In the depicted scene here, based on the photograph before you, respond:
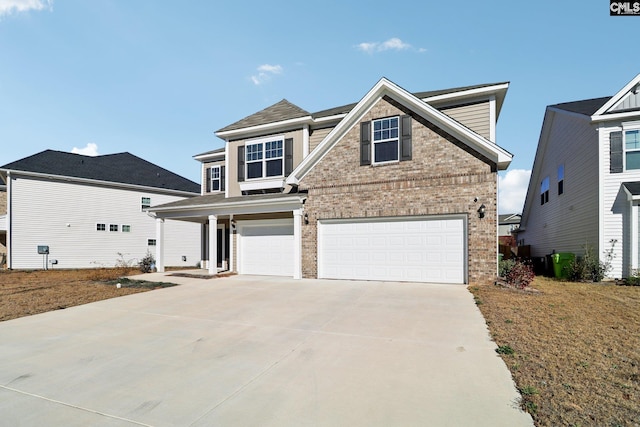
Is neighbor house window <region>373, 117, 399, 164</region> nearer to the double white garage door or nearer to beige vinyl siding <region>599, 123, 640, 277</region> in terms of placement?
the double white garage door

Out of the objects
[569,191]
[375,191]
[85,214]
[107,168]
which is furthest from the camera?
[107,168]

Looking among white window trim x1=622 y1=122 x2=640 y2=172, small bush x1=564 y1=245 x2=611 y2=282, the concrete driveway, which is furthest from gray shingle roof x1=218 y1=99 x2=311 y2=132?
small bush x1=564 y1=245 x2=611 y2=282

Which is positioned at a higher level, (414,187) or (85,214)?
(414,187)

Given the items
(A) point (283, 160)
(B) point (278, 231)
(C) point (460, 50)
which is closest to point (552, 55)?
(C) point (460, 50)

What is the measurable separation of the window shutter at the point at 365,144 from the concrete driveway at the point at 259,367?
5.76m

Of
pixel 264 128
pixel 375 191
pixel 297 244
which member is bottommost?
pixel 297 244

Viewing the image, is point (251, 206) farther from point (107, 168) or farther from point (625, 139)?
point (107, 168)

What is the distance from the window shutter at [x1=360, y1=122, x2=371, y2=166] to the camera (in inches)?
462

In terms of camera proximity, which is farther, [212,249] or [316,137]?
[316,137]

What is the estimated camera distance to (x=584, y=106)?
48.1ft

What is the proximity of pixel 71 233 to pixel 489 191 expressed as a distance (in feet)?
A: 76.9

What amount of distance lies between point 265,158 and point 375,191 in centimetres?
552

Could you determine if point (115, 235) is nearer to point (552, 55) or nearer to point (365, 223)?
point (365, 223)

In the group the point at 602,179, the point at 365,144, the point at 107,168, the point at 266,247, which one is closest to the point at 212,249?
the point at 266,247
